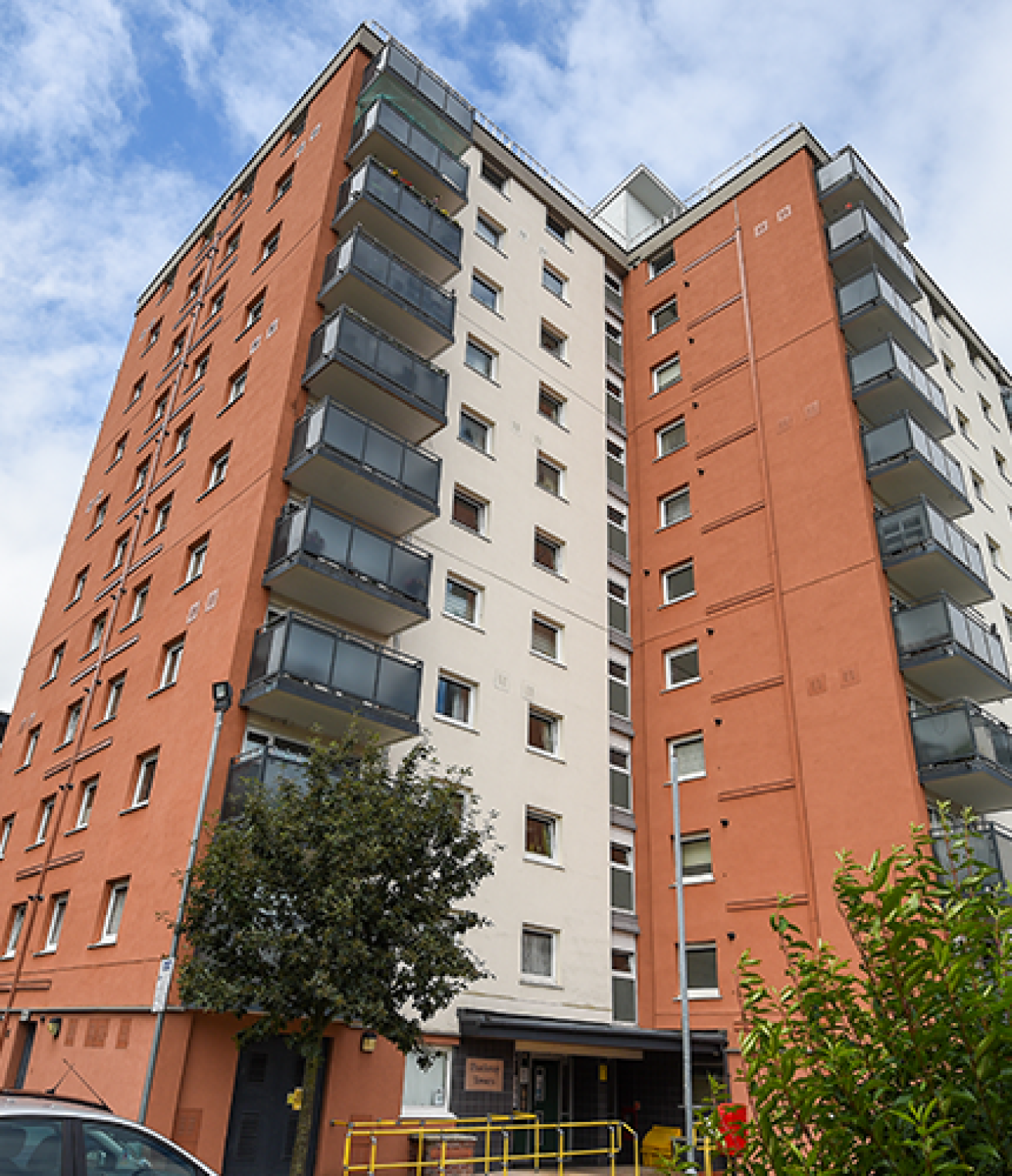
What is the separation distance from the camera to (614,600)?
1084 inches

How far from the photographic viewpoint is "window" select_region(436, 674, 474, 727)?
70.4 feet

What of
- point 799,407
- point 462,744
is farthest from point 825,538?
point 462,744

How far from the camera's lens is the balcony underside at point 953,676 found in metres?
20.7

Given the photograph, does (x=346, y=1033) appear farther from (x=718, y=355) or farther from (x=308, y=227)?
(x=718, y=355)

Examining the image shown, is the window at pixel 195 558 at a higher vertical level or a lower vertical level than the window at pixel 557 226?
lower

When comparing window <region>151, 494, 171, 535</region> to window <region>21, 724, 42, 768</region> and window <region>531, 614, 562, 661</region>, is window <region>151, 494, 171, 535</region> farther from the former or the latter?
window <region>531, 614, 562, 661</region>

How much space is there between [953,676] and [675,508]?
9783mm

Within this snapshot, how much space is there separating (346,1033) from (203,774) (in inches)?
207

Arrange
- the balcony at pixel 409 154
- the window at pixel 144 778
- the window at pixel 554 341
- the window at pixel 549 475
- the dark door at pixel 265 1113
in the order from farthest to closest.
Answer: the window at pixel 554 341, the window at pixel 549 475, the balcony at pixel 409 154, the window at pixel 144 778, the dark door at pixel 265 1113

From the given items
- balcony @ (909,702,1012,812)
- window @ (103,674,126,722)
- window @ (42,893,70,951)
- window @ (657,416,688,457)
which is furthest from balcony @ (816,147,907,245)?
window @ (42,893,70,951)

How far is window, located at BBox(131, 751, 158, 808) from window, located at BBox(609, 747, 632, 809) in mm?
11369

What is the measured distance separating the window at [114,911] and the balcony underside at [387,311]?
1374cm

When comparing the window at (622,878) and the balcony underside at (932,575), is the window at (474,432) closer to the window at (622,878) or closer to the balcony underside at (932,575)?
the balcony underside at (932,575)

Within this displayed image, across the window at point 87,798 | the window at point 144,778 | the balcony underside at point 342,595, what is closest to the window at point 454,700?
the balcony underside at point 342,595
